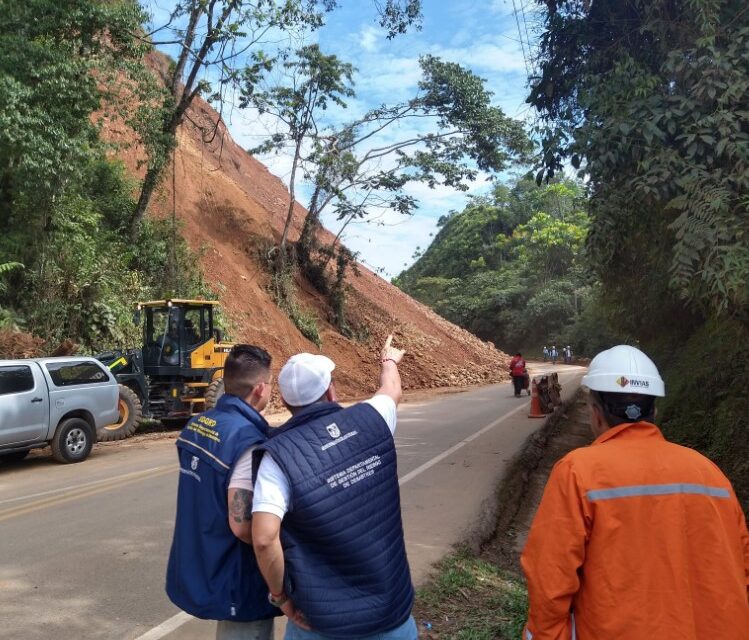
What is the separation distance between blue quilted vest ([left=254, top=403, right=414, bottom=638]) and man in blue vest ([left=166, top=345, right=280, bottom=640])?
20 cm

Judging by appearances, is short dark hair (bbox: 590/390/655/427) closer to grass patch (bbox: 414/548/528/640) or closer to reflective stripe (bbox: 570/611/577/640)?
reflective stripe (bbox: 570/611/577/640)

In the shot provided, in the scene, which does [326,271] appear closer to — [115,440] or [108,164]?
[108,164]

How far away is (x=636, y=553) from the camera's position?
2139 mm

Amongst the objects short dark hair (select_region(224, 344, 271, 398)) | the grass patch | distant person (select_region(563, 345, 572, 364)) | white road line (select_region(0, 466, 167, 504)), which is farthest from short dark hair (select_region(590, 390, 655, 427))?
distant person (select_region(563, 345, 572, 364))

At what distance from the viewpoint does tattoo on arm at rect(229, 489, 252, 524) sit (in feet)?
7.95

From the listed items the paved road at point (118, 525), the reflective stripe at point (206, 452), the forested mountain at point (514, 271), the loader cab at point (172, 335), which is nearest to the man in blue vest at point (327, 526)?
the reflective stripe at point (206, 452)

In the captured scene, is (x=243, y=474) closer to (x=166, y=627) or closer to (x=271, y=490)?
(x=271, y=490)

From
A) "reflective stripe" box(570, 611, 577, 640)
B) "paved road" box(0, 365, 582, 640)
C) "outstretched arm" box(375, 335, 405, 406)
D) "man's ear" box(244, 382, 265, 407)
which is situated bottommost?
"paved road" box(0, 365, 582, 640)

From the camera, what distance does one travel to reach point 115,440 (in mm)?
13820

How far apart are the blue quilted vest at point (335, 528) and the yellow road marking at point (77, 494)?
21.4ft

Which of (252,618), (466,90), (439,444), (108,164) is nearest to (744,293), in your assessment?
(252,618)

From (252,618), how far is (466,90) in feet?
91.7

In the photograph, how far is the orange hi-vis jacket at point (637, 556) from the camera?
2109mm

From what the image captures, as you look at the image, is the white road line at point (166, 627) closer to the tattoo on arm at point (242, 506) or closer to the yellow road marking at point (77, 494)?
the tattoo on arm at point (242, 506)
